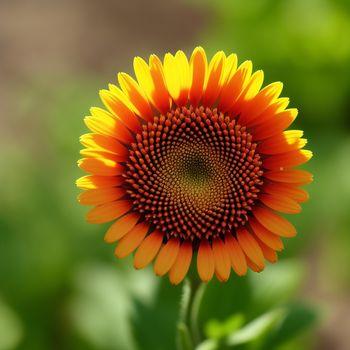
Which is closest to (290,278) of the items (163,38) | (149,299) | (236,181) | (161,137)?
(149,299)

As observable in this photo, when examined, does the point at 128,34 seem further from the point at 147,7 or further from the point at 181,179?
the point at 181,179

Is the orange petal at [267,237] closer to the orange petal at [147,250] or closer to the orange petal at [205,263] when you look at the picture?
the orange petal at [205,263]

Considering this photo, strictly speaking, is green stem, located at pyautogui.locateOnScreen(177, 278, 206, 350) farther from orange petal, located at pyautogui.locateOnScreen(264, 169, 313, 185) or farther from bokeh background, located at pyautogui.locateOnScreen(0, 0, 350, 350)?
orange petal, located at pyautogui.locateOnScreen(264, 169, 313, 185)

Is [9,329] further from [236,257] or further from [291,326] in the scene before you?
[236,257]

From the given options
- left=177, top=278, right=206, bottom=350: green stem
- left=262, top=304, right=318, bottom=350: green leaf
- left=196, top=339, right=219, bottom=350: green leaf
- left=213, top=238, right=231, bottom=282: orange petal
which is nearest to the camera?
left=213, top=238, right=231, bottom=282: orange petal

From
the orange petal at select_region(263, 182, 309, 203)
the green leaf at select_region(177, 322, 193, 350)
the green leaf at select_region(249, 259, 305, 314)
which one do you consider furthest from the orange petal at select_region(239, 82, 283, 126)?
the green leaf at select_region(249, 259, 305, 314)

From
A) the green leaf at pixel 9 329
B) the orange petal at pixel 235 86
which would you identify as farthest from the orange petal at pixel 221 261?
the green leaf at pixel 9 329
